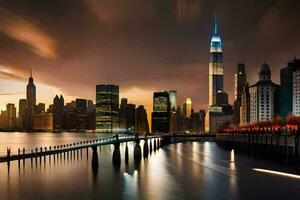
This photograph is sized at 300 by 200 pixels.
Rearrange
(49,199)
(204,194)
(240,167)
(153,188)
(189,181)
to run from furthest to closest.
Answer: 1. (240,167)
2. (189,181)
3. (153,188)
4. (204,194)
5. (49,199)

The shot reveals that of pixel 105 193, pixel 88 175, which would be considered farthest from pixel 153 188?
pixel 88 175

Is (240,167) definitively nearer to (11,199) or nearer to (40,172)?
(40,172)

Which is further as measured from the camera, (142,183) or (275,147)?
(275,147)

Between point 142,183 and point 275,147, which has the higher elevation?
point 275,147

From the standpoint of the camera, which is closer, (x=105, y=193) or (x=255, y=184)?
(x=105, y=193)

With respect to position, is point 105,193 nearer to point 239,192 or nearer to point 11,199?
point 11,199

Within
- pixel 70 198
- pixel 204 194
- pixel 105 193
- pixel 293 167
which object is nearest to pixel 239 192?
pixel 204 194

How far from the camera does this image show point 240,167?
326 ft

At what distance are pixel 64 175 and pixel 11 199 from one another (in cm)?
2563

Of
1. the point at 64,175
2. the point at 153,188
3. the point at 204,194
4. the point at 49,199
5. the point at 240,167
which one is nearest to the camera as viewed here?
the point at 49,199

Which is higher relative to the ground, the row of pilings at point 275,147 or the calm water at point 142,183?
the row of pilings at point 275,147

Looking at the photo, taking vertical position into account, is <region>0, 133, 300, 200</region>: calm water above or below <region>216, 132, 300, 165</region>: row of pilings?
below

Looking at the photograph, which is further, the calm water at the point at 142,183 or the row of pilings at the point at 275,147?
the row of pilings at the point at 275,147

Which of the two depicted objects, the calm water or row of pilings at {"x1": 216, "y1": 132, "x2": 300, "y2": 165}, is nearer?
the calm water
